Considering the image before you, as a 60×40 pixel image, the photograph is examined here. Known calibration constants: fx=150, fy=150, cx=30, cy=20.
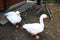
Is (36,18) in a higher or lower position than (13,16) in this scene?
lower

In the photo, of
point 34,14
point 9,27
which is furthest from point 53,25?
point 9,27

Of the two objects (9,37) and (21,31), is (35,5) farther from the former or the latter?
(9,37)

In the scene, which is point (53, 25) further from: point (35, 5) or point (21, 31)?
point (35, 5)

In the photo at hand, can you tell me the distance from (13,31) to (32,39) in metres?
0.41

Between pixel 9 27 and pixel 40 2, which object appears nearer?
pixel 9 27

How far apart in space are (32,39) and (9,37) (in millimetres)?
379

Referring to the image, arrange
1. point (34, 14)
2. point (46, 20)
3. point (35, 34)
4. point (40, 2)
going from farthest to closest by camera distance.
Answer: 1. point (40, 2)
2. point (34, 14)
3. point (46, 20)
4. point (35, 34)

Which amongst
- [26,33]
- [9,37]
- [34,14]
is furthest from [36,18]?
[9,37]

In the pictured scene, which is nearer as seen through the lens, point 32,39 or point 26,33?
point 32,39

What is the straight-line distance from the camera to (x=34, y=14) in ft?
10.6

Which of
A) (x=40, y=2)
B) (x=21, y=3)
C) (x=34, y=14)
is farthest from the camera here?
(x=40, y=2)

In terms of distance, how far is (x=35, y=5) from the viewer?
3.73m

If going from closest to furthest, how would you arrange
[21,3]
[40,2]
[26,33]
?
[26,33], [21,3], [40,2]

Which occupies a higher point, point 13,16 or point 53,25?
point 13,16
